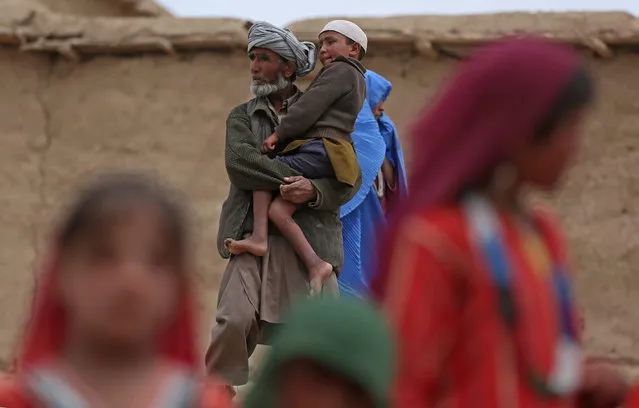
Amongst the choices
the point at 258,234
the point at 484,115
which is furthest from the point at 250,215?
the point at 484,115

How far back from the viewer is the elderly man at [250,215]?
562 centimetres

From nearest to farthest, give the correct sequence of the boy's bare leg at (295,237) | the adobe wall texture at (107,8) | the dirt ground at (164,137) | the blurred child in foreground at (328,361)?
the blurred child in foreground at (328,361)
the boy's bare leg at (295,237)
the dirt ground at (164,137)
the adobe wall texture at (107,8)

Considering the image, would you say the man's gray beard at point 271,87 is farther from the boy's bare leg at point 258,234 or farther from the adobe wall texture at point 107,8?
the adobe wall texture at point 107,8

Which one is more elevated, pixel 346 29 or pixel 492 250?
pixel 492 250

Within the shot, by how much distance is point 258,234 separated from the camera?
18.7 ft

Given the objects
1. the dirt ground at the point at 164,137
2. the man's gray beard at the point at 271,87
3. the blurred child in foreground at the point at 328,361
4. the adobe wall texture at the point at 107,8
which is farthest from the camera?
the adobe wall texture at the point at 107,8

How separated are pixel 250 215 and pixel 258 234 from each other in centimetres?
13

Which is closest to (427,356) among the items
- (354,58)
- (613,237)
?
(354,58)

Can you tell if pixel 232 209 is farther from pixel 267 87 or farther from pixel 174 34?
pixel 174 34

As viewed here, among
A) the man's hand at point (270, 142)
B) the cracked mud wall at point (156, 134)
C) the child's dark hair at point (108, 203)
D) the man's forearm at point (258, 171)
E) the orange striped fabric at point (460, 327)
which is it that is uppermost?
the child's dark hair at point (108, 203)

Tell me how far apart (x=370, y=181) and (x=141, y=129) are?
4.54 metres

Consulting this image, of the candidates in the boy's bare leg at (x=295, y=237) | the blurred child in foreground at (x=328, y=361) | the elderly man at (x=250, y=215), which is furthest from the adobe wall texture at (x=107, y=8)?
the blurred child in foreground at (x=328, y=361)

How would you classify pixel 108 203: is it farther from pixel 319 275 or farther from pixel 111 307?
pixel 319 275

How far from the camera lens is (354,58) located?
6.30 metres
